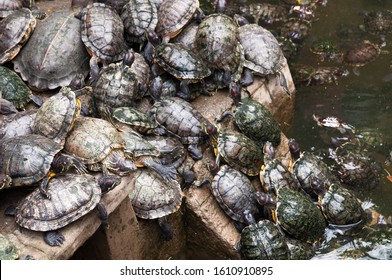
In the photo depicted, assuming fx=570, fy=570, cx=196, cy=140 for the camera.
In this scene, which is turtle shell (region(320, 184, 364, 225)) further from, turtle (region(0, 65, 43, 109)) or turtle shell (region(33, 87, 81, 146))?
turtle (region(0, 65, 43, 109))

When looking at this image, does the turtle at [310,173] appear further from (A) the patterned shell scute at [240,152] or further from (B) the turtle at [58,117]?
(B) the turtle at [58,117]

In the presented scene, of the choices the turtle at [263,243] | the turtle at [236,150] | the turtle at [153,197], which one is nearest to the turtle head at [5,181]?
the turtle at [153,197]

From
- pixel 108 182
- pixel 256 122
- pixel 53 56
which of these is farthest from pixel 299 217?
pixel 53 56

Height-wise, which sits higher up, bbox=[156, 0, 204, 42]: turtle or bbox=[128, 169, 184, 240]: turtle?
bbox=[156, 0, 204, 42]: turtle

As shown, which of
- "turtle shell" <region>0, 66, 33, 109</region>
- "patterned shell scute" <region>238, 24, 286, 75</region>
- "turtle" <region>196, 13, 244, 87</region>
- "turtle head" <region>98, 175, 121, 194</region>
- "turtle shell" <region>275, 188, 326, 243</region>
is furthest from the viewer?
"patterned shell scute" <region>238, 24, 286, 75</region>

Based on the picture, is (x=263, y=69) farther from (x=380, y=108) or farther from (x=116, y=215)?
(x=116, y=215)

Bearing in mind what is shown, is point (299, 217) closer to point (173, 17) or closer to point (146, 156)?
point (146, 156)

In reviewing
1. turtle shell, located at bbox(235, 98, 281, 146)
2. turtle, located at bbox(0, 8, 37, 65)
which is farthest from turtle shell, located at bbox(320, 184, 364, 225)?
turtle, located at bbox(0, 8, 37, 65)
